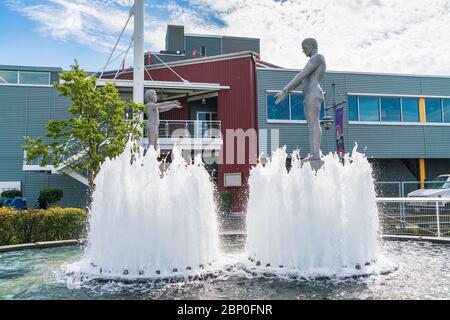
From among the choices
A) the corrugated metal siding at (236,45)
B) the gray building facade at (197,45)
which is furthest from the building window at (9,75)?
the corrugated metal siding at (236,45)

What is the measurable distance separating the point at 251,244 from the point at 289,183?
1459 millimetres

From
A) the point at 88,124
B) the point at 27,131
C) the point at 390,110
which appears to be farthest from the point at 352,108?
the point at 27,131

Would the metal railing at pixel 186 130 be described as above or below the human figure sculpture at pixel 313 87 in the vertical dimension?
above

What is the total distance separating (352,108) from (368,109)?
1057 mm

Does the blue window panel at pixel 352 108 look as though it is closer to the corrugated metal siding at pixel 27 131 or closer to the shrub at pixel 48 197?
the corrugated metal siding at pixel 27 131

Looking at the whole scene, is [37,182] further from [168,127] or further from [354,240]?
[354,240]

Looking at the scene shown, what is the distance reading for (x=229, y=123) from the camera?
22141 millimetres

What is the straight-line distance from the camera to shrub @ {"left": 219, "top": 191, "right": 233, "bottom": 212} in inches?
784

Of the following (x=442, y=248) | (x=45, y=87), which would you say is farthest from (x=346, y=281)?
(x=45, y=87)

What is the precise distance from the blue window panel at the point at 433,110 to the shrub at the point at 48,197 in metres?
23.4

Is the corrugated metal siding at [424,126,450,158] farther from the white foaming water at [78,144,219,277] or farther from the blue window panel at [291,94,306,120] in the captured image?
the white foaming water at [78,144,219,277]

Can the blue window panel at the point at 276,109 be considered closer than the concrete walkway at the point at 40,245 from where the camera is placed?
No

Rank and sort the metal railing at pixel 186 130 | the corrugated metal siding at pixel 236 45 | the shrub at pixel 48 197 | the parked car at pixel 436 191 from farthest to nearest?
1. the corrugated metal siding at pixel 236 45
2. the metal railing at pixel 186 130
3. the shrub at pixel 48 197
4. the parked car at pixel 436 191

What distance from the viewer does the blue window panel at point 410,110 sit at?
23406mm
